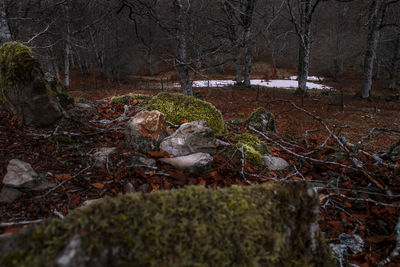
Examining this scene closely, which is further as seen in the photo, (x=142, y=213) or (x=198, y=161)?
(x=198, y=161)

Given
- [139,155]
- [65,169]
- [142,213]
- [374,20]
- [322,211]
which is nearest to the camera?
[142,213]

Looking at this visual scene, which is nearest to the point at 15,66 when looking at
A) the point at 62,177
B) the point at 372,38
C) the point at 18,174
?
the point at 18,174

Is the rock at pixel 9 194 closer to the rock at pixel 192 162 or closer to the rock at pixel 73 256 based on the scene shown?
the rock at pixel 192 162

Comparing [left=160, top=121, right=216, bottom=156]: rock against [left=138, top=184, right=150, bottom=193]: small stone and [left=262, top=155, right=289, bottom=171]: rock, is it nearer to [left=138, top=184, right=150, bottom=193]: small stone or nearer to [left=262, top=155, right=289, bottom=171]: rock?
[left=138, top=184, right=150, bottom=193]: small stone

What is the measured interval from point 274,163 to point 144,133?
187 centimetres

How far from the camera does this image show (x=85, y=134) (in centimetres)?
305

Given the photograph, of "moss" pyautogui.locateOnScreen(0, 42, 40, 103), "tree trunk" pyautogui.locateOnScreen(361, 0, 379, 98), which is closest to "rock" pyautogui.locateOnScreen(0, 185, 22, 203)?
"moss" pyautogui.locateOnScreen(0, 42, 40, 103)

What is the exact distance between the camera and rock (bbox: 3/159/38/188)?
1.96 m

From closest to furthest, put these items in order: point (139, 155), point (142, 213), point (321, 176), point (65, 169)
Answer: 1. point (142, 213)
2. point (65, 169)
3. point (139, 155)
4. point (321, 176)

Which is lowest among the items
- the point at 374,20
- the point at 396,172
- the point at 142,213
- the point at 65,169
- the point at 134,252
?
the point at 396,172

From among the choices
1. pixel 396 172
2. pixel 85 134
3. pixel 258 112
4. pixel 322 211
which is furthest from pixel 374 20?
pixel 85 134

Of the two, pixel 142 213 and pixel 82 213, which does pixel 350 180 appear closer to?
pixel 142 213

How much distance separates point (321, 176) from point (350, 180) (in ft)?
1.07

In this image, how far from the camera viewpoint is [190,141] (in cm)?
287
